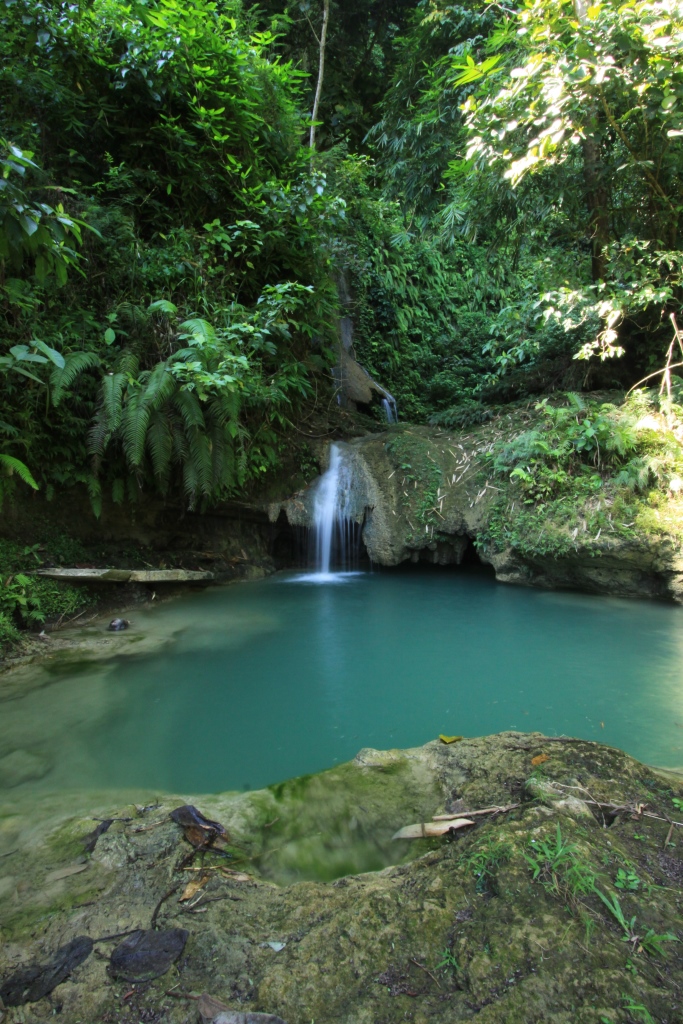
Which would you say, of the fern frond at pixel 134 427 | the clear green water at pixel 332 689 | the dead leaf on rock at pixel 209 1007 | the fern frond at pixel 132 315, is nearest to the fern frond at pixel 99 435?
the fern frond at pixel 134 427

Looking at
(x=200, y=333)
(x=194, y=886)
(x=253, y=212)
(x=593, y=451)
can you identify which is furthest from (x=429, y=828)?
(x=253, y=212)

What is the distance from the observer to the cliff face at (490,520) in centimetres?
622

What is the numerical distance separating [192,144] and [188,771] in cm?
728

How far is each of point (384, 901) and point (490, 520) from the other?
5.79 metres

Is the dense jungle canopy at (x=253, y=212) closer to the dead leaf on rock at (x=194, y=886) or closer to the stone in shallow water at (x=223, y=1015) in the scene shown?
the dead leaf on rock at (x=194, y=886)

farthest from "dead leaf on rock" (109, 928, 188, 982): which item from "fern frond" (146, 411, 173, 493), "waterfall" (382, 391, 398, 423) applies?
"waterfall" (382, 391, 398, 423)

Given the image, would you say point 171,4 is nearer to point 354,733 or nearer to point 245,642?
point 245,642

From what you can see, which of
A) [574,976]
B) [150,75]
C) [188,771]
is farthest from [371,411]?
[574,976]

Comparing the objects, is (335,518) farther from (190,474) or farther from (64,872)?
(64,872)

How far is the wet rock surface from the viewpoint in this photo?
138 cm

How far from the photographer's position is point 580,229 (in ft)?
26.5

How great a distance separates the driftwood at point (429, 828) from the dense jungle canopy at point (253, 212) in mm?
3889

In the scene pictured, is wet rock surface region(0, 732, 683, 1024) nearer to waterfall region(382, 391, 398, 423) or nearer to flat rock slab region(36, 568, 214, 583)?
flat rock slab region(36, 568, 214, 583)

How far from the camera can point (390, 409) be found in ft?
37.1
